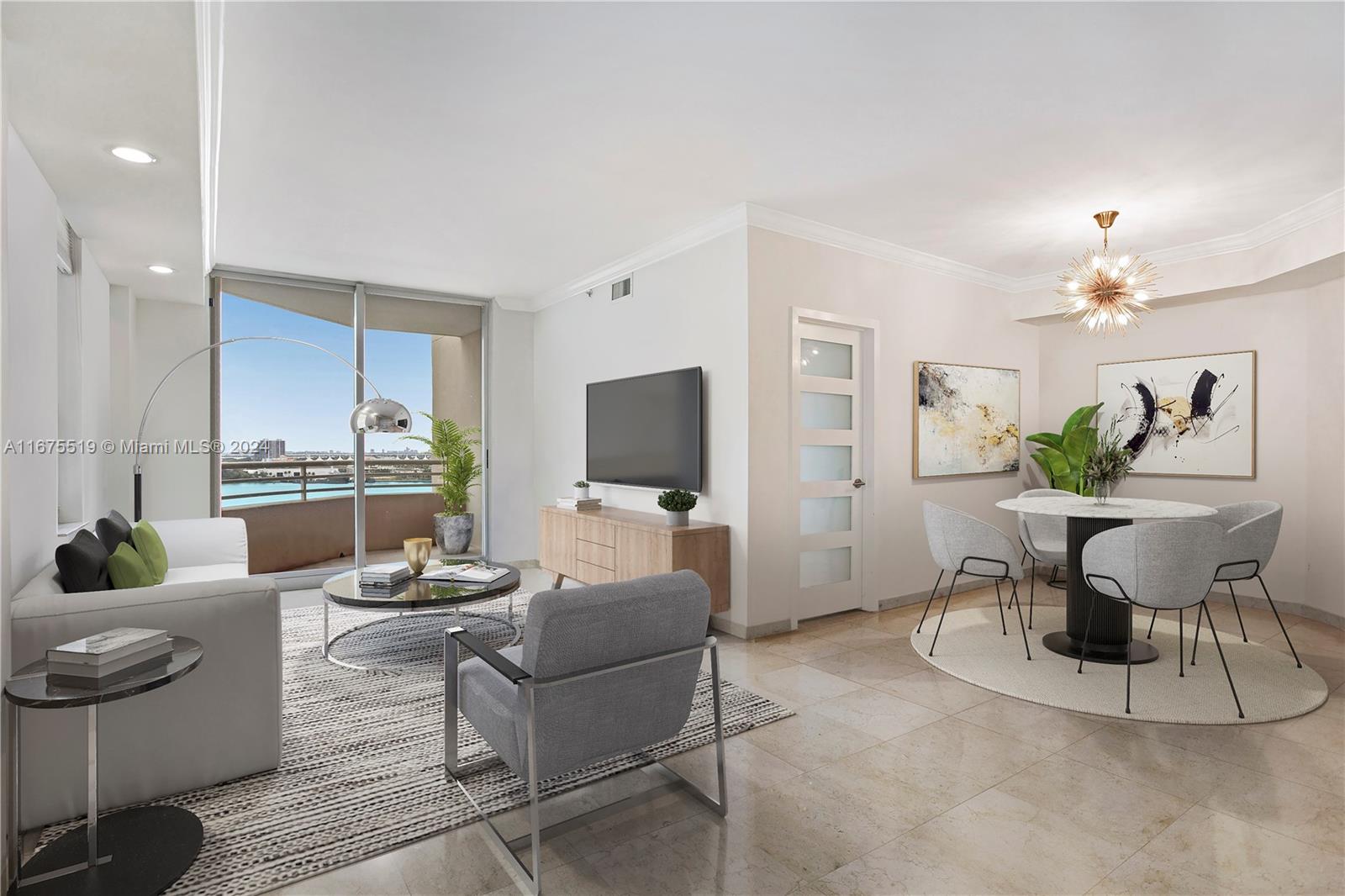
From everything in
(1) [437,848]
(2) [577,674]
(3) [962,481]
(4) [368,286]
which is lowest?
(1) [437,848]

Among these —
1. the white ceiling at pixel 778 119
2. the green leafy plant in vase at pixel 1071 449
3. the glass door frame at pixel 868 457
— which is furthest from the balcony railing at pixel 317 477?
the green leafy plant in vase at pixel 1071 449

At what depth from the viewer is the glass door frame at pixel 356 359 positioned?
5.56 metres

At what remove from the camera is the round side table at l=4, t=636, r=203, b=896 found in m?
1.82

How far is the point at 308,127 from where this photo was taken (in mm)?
3176

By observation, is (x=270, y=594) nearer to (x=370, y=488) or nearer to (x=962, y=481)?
(x=370, y=488)

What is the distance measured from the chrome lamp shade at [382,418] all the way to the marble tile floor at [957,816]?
224 centimetres

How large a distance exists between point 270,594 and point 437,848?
1107 millimetres

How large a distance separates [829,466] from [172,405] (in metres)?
5.03

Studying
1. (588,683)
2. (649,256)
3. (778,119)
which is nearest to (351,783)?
(588,683)

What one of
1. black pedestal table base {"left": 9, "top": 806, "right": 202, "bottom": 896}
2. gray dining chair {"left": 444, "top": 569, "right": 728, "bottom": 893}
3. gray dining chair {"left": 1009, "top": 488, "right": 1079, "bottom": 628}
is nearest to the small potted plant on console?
gray dining chair {"left": 444, "top": 569, "right": 728, "bottom": 893}

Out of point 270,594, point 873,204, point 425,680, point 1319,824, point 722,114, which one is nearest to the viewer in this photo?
point 1319,824

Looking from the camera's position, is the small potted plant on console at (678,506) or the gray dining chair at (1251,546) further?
the small potted plant on console at (678,506)

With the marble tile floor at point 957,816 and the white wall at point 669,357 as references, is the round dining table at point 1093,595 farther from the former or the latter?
the white wall at point 669,357

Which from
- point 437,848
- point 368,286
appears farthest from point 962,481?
point 368,286
